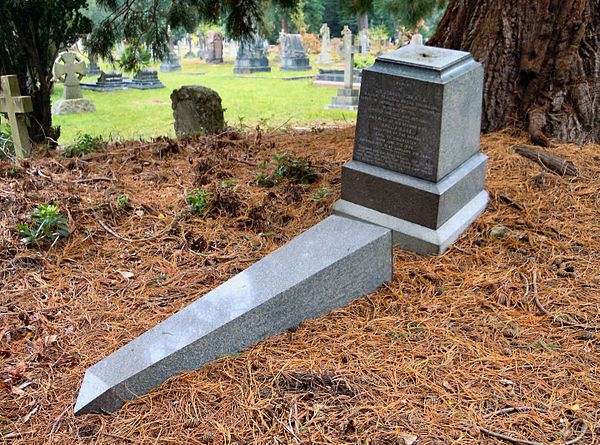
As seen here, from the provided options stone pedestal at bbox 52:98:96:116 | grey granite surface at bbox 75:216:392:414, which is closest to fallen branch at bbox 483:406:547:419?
grey granite surface at bbox 75:216:392:414

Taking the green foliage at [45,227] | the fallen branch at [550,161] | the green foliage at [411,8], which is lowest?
the green foliage at [45,227]

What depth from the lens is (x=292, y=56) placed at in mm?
28234

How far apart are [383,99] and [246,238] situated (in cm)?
127

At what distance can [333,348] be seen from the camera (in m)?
2.53

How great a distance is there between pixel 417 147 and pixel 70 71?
1363cm

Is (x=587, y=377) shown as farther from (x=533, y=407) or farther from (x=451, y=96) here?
(x=451, y=96)

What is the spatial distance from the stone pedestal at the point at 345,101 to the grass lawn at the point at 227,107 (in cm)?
38

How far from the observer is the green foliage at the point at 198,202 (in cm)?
400

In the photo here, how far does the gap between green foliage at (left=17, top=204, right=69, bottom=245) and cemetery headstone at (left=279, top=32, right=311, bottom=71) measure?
25.6 m

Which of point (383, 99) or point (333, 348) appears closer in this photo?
point (333, 348)

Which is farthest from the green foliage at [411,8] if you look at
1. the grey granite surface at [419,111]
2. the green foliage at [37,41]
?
the grey granite surface at [419,111]

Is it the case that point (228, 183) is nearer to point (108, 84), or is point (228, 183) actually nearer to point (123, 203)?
point (123, 203)

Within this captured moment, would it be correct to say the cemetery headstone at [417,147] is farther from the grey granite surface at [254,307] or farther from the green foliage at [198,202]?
the green foliage at [198,202]

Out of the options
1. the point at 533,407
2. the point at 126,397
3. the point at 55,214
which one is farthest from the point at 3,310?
the point at 533,407
